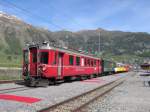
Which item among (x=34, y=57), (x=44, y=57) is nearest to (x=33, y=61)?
(x=34, y=57)

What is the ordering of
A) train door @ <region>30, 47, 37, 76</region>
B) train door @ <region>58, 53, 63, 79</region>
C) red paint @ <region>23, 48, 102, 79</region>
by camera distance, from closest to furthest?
red paint @ <region>23, 48, 102, 79</region> < train door @ <region>30, 47, 37, 76</region> < train door @ <region>58, 53, 63, 79</region>

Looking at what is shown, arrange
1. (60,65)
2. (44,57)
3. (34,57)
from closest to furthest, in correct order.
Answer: (44,57) → (34,57) → (60,65)

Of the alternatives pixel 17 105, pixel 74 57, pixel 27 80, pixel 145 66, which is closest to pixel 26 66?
pixel 27 80

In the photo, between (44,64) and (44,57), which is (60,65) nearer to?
(44,57)

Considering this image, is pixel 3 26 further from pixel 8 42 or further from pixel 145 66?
pixel 145 66

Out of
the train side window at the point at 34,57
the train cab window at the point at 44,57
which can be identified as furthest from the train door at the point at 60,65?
the train side window at the point at 34,57

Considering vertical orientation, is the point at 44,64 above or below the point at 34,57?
below

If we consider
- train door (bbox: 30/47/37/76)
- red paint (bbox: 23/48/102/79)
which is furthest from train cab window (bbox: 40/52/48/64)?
train door (bbox: 30/47/37/76)

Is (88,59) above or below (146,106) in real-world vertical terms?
above

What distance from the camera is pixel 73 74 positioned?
24.5m

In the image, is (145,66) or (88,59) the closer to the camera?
(88,59)

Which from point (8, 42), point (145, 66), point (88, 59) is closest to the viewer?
point (88, 59)

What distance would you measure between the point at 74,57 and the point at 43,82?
19.5 ft

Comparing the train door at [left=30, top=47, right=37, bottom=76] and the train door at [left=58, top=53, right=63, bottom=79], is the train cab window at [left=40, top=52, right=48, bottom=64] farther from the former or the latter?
the train door at [left=58, top=53, right=63, bottom=79]
